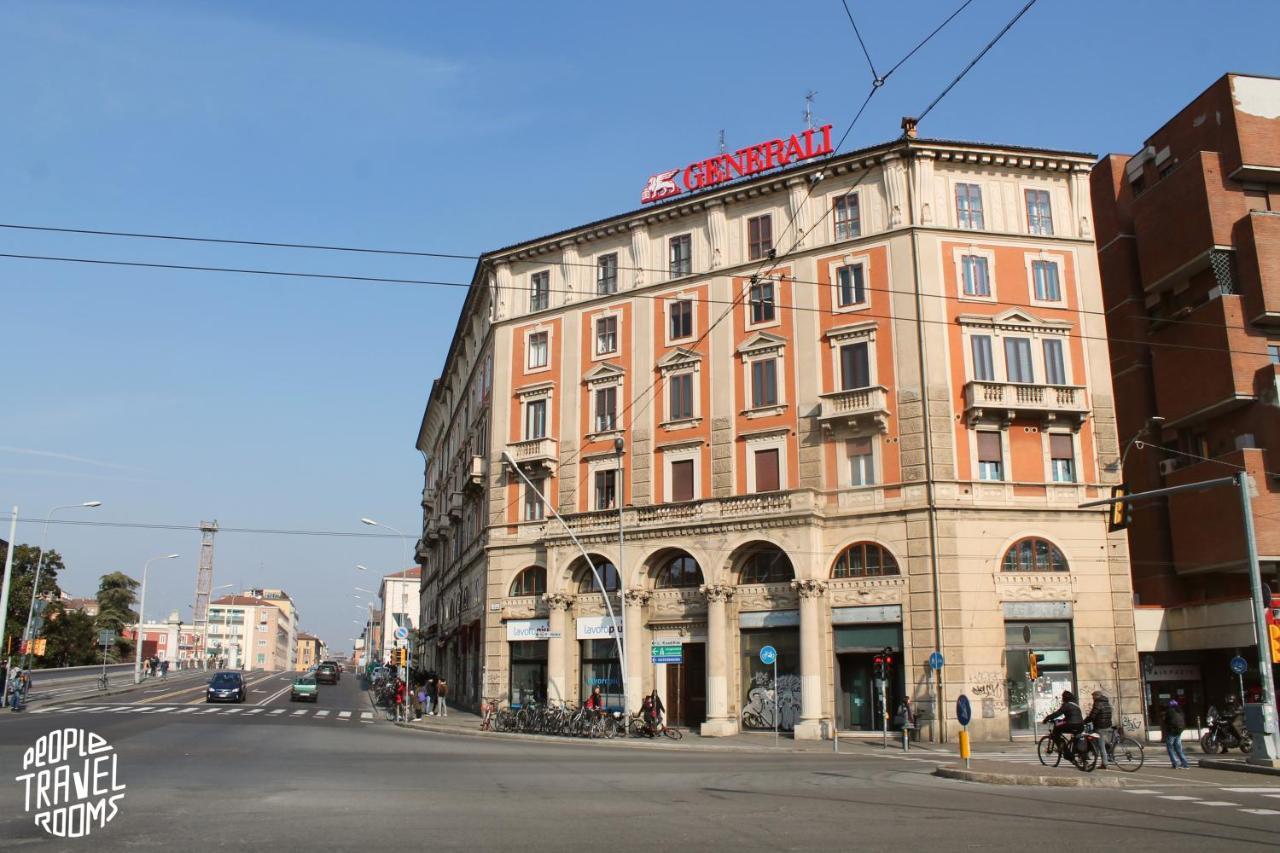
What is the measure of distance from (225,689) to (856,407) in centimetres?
3444

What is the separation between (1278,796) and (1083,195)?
87.0 feet

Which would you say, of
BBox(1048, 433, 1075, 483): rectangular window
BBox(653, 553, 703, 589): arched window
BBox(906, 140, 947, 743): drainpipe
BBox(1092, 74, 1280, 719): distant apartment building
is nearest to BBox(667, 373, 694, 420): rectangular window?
BBox(653, 553, 703, 589): arched window

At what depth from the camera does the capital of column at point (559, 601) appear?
1623 inches

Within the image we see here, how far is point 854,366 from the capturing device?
37.8 meters

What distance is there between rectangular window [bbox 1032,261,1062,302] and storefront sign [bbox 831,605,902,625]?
1288cm

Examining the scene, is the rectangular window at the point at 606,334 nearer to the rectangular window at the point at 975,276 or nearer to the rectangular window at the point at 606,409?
the rectangular window at the point at 606,409

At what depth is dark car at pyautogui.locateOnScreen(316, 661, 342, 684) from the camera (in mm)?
87188

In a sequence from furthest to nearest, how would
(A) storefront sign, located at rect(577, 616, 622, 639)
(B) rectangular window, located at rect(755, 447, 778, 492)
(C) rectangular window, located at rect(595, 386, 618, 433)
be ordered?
1. (C) rectangular window, located at rect(595, 386, 618, 433)
2. (A) storefront sign, located at rect(577, 616, 622, 639)
3. (B) rectangular window, located at rect(755, 447, 778, 492)

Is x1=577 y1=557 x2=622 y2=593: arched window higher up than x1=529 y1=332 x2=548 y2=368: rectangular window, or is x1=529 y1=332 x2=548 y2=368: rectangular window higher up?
x1=529 y1=332 x2=548 y2=368: rectangular window

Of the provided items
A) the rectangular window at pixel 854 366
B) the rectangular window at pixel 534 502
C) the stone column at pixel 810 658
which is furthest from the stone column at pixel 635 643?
the rectangular window at pixel 854 366

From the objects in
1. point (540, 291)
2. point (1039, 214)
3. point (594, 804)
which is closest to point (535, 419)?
point (540, 291)

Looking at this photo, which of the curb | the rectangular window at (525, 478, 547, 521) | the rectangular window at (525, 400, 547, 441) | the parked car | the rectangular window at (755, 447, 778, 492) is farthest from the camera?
the parked car

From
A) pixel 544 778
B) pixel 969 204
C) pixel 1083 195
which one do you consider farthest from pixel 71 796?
pixel 1083 195

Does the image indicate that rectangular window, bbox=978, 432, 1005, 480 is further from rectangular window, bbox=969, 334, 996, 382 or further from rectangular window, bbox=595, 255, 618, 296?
rectangular window, bbox=595, 255, 618, 296
